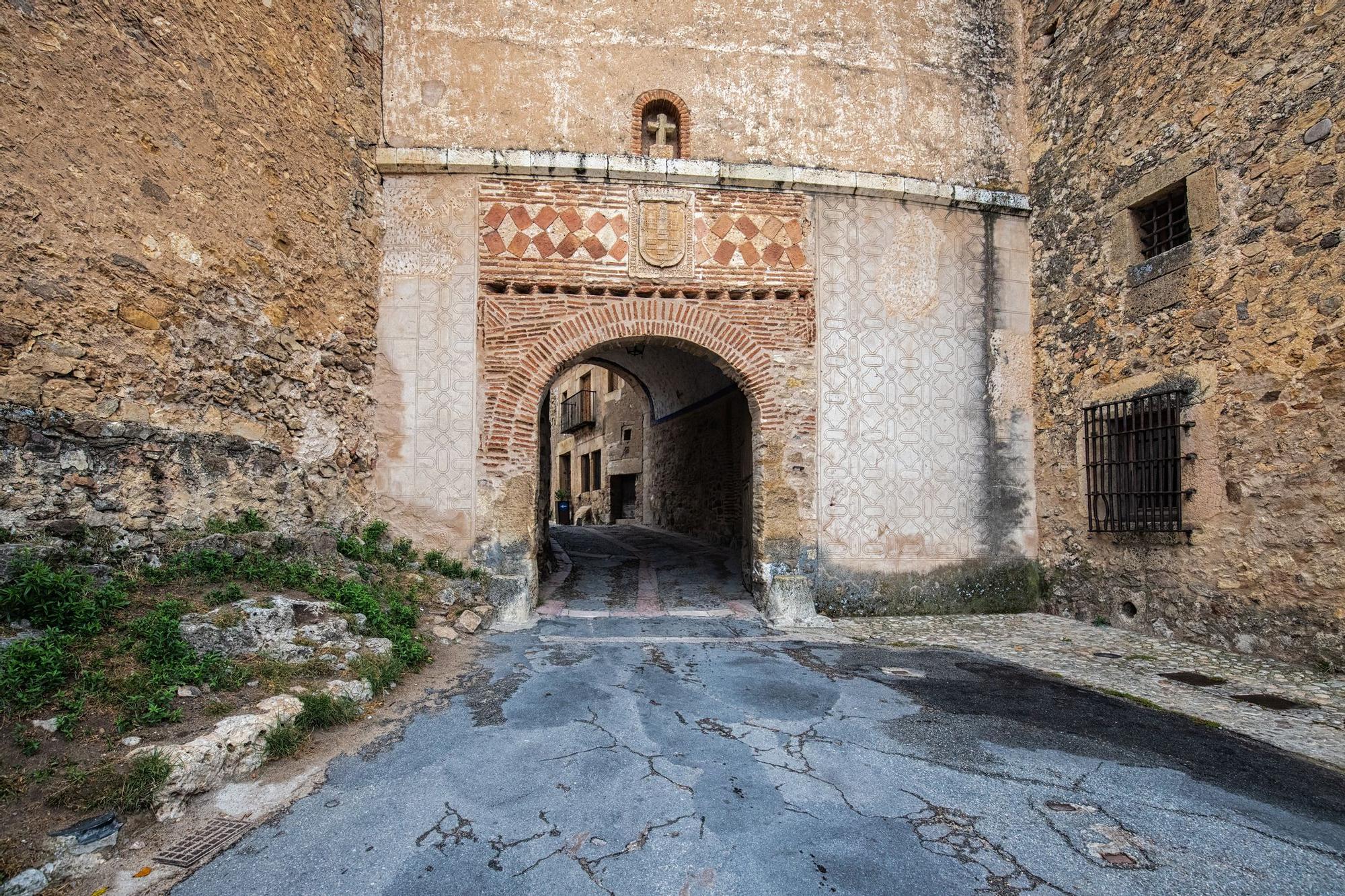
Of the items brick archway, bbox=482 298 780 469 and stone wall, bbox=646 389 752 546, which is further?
stone wall, bbox=646 389 752 546

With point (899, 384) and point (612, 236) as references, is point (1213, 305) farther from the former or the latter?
point (612, 236)

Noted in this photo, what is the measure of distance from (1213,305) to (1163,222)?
45.1 inches

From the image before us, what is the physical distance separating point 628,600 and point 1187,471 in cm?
574

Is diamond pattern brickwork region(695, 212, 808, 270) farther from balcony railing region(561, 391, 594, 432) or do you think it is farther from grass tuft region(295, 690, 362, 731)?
balcony railing region(561, 391, 594, 432)

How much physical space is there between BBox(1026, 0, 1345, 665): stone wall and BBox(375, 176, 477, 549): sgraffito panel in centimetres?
659

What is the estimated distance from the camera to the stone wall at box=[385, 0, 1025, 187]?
23.9ft

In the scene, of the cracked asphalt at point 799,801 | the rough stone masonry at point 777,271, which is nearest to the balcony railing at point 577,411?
the rough stone masonry at point 777,271

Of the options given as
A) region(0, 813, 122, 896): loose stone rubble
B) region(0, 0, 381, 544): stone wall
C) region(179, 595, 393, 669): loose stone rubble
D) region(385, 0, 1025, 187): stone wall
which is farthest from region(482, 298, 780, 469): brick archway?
region(0, 813, 122, 896): loose stone rubble

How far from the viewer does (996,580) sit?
7.57 meters

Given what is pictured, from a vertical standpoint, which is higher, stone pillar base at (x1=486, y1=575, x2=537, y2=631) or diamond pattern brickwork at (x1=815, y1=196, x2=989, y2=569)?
diamond pattern brickwork at (x1=815, y1=196, x2=989, y2=569)

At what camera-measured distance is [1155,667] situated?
528cm

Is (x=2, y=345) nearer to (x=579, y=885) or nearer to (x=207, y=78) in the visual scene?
(x=207, y=78)

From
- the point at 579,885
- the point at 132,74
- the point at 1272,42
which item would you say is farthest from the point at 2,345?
the point at 1272,42

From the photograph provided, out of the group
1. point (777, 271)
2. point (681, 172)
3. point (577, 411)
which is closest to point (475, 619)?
point (777, 271)
